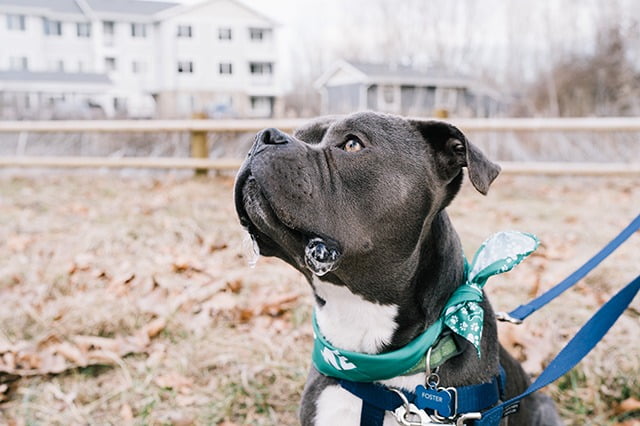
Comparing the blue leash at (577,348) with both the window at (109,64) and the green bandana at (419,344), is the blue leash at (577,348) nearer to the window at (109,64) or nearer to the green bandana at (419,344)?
the green bandana at (419,344)

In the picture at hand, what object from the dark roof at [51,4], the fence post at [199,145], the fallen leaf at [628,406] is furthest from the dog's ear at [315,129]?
the dark roof at [51,4]

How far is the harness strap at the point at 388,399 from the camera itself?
1925mm

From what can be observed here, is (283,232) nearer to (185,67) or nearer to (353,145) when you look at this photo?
(353,145)

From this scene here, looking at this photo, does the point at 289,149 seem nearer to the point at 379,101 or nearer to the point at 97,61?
the point at 379,101

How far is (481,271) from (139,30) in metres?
36.6

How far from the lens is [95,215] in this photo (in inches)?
255

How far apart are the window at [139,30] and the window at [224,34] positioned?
4.51m

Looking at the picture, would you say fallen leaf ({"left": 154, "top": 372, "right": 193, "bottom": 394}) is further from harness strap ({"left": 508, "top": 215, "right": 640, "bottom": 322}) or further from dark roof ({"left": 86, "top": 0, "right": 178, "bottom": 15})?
dark roof ({"left": 86, "top": 0, "right": 178, "bottom": 15})

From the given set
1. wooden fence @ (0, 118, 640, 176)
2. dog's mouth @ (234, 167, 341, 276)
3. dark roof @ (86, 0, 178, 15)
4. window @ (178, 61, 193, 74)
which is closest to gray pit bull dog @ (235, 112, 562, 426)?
dog's mouth @ (234, 167, 341, 276)

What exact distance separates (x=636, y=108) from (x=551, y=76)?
12.1 feet

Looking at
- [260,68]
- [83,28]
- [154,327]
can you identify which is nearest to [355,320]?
[154,327]

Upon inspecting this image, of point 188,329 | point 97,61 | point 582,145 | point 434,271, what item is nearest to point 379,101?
point 582,145

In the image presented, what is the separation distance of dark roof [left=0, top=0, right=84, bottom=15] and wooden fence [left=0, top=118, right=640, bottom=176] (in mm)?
27433

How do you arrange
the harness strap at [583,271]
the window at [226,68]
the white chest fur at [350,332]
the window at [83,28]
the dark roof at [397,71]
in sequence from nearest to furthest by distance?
the white chest fur at [350,332], the harness strap at [583,271], the dark roof at [397,71], the window at [226,68], the window at [83,28]
